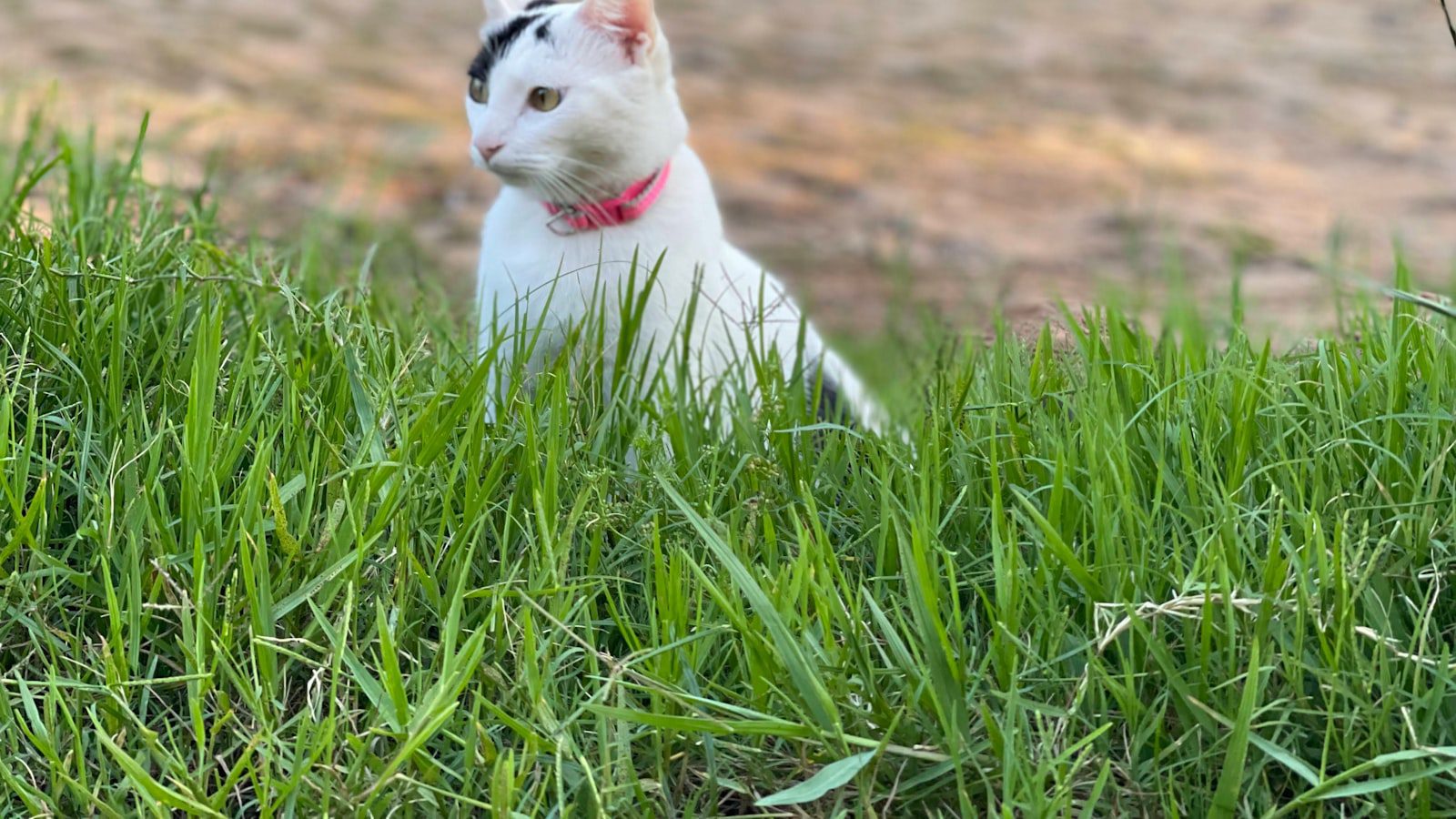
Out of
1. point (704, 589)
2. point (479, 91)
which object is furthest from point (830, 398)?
point (704, 589)

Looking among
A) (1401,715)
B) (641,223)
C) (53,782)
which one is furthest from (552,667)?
(641,223)

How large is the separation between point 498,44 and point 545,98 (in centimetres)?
21

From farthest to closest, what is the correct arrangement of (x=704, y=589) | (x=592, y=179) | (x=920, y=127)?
(x=920, y=127) < (x=592, y=179) < (x=704, y=589)

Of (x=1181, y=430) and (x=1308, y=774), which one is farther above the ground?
(x=1181, y=430)

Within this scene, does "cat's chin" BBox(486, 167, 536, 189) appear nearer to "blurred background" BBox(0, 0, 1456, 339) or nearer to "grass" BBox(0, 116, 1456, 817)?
"grass" BBox(0, 116, 1456, 817)

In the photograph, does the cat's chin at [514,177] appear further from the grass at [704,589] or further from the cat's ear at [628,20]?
the grass at [704,589]

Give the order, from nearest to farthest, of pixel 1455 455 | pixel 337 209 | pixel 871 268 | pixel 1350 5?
pixel 1455 455, pixel 337 209, pixel 871 268, pixel 1350 5

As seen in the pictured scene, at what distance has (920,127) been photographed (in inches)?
237

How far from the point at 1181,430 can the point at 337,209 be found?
298 cm

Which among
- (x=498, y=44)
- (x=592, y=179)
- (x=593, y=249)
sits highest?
(x=498, y=44)

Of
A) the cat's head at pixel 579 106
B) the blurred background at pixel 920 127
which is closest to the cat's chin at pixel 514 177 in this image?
the cat's head at pixel 579 106

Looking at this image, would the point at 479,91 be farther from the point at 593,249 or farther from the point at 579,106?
the point at 593,249

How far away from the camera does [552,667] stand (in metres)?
1.55

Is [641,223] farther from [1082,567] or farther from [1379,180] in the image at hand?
[1379,180]
